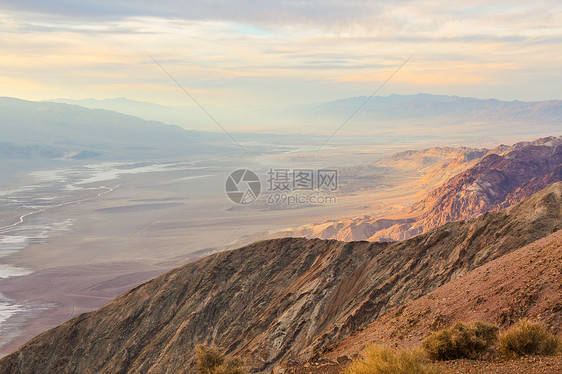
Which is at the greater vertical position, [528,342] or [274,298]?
[528,342]

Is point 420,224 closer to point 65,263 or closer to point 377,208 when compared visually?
point 377,208

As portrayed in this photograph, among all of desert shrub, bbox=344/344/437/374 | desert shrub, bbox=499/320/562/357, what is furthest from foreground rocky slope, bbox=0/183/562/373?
desert shrub, bbox=344/344/437/374

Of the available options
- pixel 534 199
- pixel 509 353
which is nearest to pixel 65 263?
pixel 534 199

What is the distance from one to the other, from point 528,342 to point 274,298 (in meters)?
19.3

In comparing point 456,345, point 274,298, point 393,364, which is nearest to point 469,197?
point 274,298

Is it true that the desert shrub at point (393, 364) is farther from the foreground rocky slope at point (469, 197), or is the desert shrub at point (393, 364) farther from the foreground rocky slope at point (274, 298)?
the foreground rocky slope at point (469, 197)

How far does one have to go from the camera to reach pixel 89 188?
176625 millimetres

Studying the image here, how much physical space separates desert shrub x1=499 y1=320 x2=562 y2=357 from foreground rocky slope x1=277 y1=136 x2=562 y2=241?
3273 inches

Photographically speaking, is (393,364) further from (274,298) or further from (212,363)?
(274,298)

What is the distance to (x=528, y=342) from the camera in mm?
11164

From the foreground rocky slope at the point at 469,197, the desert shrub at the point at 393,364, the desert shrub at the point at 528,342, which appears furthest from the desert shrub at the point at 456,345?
the foreground rocky slope at the point at 469,197

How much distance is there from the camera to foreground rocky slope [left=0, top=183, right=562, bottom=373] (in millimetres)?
22828

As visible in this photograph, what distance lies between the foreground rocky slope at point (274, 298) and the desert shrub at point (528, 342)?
978 centimetres

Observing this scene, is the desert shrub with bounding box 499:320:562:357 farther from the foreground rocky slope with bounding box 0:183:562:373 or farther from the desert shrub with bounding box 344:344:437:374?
the foreground rocky slope with bounding box 0:183:562:373
